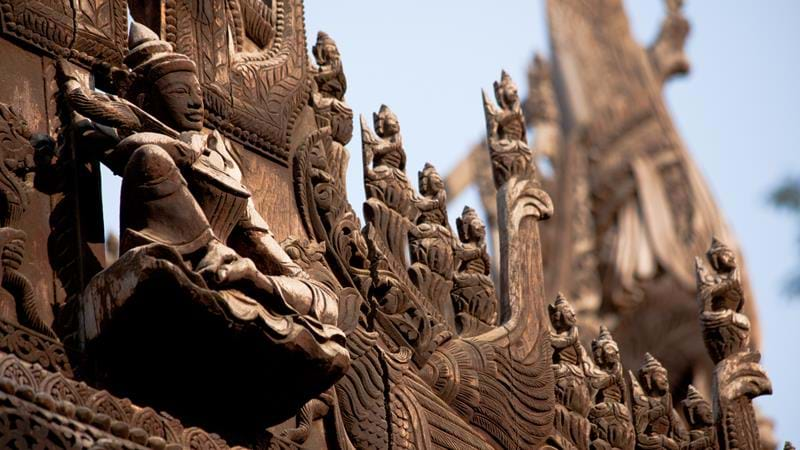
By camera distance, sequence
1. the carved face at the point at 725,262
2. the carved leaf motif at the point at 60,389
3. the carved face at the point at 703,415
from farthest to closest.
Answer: the carved face at the point at 725,262 < the carved face at the point at 703,415 < the carved leaf motif at the point at 60,389

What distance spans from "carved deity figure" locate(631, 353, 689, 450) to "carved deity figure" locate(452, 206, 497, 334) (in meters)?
1.27

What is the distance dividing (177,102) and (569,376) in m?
3.45

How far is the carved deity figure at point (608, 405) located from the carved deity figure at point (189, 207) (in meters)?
2.96

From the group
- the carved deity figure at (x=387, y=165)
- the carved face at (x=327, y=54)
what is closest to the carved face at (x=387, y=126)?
the carved deity figure at (x=387, y=165)

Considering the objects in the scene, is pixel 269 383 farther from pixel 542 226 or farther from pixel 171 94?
pixel 542 226

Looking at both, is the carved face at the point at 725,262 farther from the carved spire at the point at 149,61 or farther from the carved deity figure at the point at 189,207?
the carved spire at the point at 149,61

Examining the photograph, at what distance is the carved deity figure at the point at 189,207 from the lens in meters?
9.33

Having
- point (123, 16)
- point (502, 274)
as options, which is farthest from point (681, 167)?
point (123, 16)

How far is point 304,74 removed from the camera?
464 inches

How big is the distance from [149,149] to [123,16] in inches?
54.5

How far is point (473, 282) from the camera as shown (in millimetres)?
12172

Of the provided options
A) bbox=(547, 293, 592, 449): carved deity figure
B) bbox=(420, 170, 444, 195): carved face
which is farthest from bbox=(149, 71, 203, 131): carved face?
bbox=(547, 293, 592, 449): carved deity figure

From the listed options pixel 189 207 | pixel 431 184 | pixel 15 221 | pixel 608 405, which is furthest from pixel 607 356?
pixel 15 221

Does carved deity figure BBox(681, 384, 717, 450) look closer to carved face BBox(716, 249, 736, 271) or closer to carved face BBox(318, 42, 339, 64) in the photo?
carved face BBox(716, 249, 736, 271)
